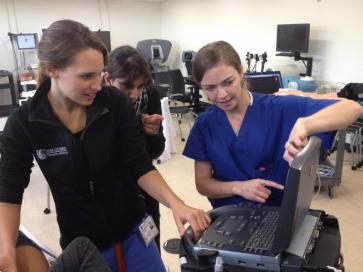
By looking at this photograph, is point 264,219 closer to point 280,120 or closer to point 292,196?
point 292,196

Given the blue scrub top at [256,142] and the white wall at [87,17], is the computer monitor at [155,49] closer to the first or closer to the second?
the white wall at [87,17]

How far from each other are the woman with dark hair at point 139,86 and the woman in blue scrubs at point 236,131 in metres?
0.32

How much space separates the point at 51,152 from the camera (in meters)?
1.08

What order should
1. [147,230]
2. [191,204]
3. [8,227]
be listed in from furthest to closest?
1. [191,204]
2. [147,230]
3. [8,227]

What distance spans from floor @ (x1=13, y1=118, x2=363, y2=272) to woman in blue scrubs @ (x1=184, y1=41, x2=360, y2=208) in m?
1.24

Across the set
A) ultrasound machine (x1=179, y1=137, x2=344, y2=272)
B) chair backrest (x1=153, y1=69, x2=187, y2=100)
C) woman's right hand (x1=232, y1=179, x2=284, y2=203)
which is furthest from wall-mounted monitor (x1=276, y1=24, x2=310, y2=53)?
ultrasound machine (x1=179, y1=137, x2=344, y2=272)

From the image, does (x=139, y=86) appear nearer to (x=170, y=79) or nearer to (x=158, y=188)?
(x=158, y=188)

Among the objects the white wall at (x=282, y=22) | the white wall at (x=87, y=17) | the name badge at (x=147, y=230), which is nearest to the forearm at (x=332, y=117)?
the name badge at (x=147, y=230)

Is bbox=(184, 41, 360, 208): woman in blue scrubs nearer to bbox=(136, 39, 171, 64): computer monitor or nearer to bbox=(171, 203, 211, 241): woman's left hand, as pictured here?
bbox=(171, 203, 211, 241): woman's left hand

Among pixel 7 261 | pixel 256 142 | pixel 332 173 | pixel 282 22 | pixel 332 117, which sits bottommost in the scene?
pixel 332 173

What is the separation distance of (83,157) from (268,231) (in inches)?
22.5

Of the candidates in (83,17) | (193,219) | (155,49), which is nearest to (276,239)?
(193,219)

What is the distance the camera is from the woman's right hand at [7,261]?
92cm

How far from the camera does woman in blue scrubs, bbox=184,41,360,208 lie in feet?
3.79
